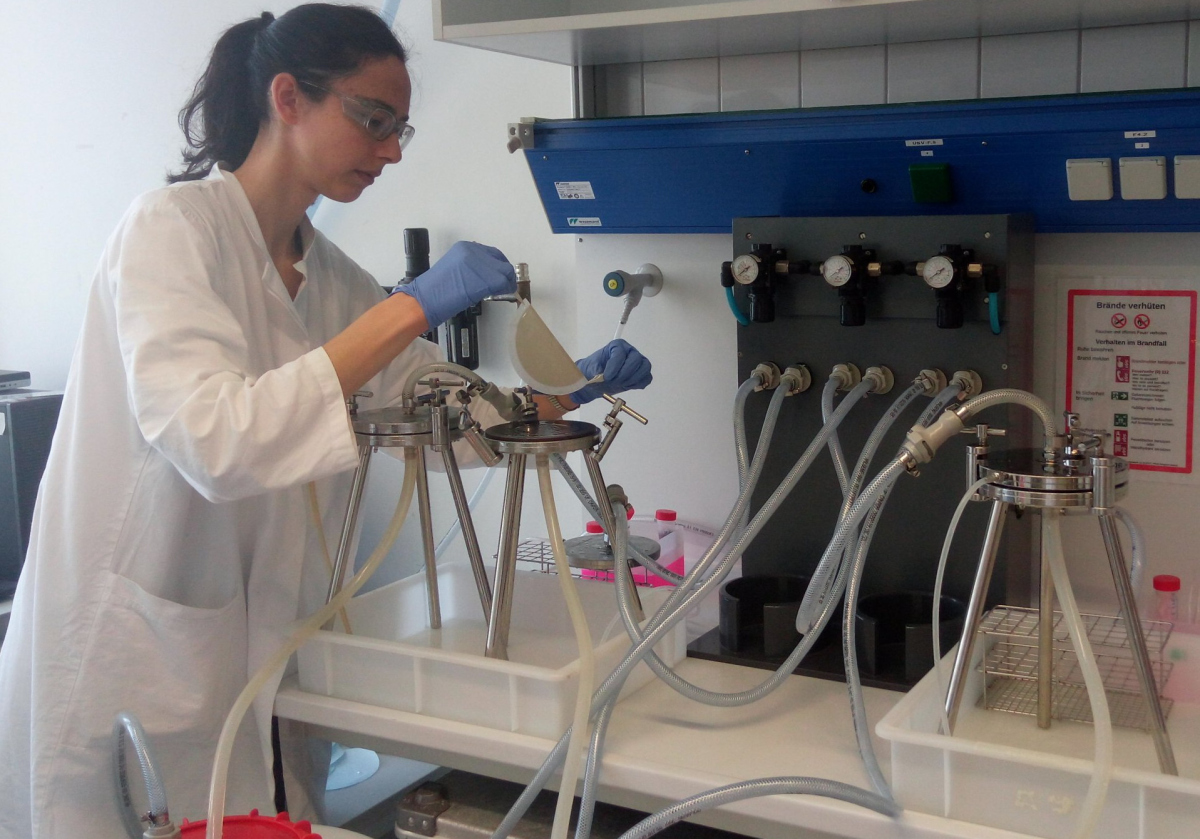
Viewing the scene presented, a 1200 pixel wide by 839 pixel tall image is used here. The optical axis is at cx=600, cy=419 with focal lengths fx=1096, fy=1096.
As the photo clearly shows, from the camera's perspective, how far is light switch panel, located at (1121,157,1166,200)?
1.32m

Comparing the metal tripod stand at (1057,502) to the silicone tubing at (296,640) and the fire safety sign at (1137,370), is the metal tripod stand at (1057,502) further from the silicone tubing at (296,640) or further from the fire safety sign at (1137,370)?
the silicone tubing at (296,640)

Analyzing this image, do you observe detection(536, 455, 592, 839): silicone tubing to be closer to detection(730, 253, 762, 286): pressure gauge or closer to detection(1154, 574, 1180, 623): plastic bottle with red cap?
detection(730, 253, 762, 286): pressure gauge

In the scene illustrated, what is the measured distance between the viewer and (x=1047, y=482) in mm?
962

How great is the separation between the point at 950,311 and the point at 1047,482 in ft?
1.42

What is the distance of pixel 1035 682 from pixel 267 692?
92 cm

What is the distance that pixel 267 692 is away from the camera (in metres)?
1.37

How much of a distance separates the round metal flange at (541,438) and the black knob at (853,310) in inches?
15.0

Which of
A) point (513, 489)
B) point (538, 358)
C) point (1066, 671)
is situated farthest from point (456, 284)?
point (1066, 671)

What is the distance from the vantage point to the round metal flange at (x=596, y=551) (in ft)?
4.41

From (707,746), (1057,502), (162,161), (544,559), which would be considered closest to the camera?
(1057,502)

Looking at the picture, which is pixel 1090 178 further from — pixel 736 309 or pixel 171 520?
pixel 171 520

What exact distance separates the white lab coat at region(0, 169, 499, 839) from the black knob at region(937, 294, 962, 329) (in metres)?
0.73

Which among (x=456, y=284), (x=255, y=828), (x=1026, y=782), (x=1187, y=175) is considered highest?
(x=1187, y=175)

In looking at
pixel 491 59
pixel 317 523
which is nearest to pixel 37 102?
pixel 491 59
